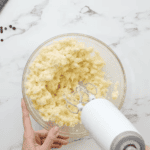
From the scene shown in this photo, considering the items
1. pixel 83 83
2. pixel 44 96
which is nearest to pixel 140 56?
pixel 83 83

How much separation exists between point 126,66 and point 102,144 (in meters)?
0.59

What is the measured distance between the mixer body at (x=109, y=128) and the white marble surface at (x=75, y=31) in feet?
1.49

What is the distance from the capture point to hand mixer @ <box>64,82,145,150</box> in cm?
56

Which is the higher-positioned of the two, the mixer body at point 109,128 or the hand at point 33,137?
the mixer body at point 109,128

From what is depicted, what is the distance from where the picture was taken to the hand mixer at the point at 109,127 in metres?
0.56

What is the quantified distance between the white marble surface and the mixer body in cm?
45

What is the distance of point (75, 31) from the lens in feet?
3.51

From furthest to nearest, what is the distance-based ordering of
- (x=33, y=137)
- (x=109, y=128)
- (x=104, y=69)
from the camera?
1. (x=104, y=69)
2. (x=33, y=137)
3. (x=109, y=128)

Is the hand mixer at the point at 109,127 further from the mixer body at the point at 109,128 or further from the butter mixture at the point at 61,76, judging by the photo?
the butter mixture at the point at 61,76

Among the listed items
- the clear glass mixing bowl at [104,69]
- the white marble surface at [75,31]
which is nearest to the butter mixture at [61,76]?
the clear glass mixing bowl at [104,69]

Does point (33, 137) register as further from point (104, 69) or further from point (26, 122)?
point (104, 69)

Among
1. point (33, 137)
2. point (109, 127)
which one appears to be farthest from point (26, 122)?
point (109, 127)

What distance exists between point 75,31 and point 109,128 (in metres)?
0.63

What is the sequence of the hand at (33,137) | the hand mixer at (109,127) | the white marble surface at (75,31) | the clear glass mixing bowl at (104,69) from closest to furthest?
1. the hand mixer at (109,127)
2. the hand at (33,137)
3. the clear glass mixing bowl at (104,69)
4. the white marble surface at (75,31)
